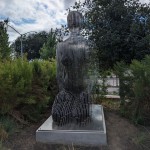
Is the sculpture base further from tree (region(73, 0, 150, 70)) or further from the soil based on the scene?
tree (region(73, 0, 150, 70))

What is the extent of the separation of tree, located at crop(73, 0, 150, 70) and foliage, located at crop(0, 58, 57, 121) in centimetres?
274

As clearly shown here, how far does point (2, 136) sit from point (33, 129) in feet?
3.26

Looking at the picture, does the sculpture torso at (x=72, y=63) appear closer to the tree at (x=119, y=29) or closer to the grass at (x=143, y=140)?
the grass at (x=143, y=140)

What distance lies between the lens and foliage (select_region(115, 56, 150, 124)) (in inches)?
275

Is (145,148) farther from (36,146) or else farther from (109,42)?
(109,42)

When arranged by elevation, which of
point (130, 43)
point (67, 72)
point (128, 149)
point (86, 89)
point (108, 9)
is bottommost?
point (128, 149)

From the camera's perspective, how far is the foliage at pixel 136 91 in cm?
700

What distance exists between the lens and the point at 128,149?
5.75m

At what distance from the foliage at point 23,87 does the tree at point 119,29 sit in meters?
2.74

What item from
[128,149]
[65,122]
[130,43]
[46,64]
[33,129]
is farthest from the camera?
[130,43]

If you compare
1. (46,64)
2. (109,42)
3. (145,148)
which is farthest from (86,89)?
(109,42)

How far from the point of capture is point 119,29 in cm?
991

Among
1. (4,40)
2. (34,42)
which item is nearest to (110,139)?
(4,40)

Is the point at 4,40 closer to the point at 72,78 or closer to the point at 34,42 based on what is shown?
the point at 72,78
